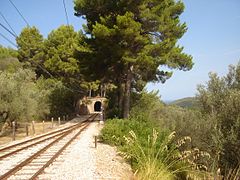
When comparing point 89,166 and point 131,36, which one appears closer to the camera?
point 89,166

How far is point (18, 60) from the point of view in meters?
65.2

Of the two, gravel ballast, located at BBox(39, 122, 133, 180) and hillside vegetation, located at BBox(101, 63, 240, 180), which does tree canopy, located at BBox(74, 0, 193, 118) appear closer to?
hillside vegetation, located at BBox(101, 63, 240, 180)

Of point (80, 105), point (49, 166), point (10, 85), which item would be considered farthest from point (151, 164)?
point (80, 105)

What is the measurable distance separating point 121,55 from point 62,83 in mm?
28887

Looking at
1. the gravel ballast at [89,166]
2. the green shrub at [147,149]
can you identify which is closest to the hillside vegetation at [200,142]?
the green shrub at [147,149]

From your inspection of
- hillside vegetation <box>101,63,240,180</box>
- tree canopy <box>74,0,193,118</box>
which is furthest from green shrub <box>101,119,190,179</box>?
tree canopy <box>74,0,193,118</box>

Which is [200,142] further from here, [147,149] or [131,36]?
[131,36]

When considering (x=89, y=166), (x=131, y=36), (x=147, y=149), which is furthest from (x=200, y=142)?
(x=131, y=36)

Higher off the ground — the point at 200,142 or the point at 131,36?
the point at 131,36

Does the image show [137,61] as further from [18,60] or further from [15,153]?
[18,60]

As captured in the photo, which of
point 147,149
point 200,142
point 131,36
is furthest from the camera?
point 131,36

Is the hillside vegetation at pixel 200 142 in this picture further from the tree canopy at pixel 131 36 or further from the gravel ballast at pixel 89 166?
the tree canopy at pixel 131 36

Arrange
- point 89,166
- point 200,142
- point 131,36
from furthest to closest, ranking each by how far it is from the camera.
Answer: point 131,36 → point 200,142 → point 89,166

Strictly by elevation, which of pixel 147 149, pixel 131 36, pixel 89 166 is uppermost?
pixel 131 36
